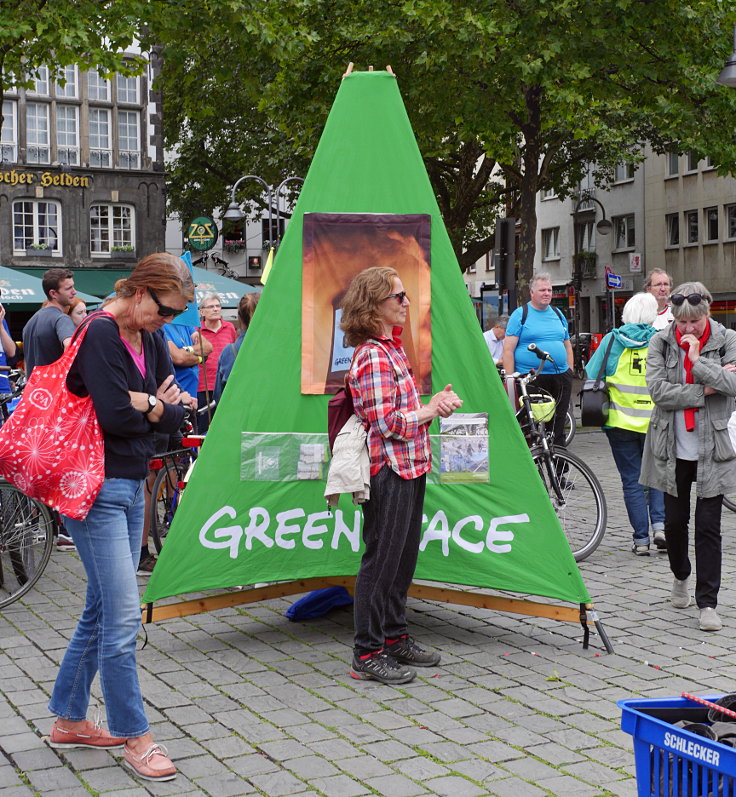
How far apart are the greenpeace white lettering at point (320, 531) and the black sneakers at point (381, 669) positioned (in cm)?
83

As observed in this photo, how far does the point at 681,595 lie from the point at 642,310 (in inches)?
95.4

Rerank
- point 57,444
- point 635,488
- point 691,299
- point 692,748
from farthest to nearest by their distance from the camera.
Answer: point 635,488, point 691,299, point 57,444, point 692,748

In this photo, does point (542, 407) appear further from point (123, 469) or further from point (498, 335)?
point (498, 335)

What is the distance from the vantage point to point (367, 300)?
531 cm

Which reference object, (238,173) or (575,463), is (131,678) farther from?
(238,173)

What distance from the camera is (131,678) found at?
429cm

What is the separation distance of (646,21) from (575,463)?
11315mm

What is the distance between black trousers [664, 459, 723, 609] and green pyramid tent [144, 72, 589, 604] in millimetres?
1001

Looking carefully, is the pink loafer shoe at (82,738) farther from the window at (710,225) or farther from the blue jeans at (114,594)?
the window at (710,225)

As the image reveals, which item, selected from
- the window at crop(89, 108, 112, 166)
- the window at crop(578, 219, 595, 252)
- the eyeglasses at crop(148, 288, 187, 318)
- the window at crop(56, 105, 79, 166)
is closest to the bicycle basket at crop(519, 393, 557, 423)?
the eyeglasses at crop(148, 288, 187, 318)

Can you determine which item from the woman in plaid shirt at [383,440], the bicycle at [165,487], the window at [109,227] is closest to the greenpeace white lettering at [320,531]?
the woman in plaid shirt at [383,440]

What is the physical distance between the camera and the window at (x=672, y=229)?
165 ft

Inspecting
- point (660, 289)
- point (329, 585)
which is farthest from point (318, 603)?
point (660, 289)

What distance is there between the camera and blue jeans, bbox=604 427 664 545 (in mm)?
8672
